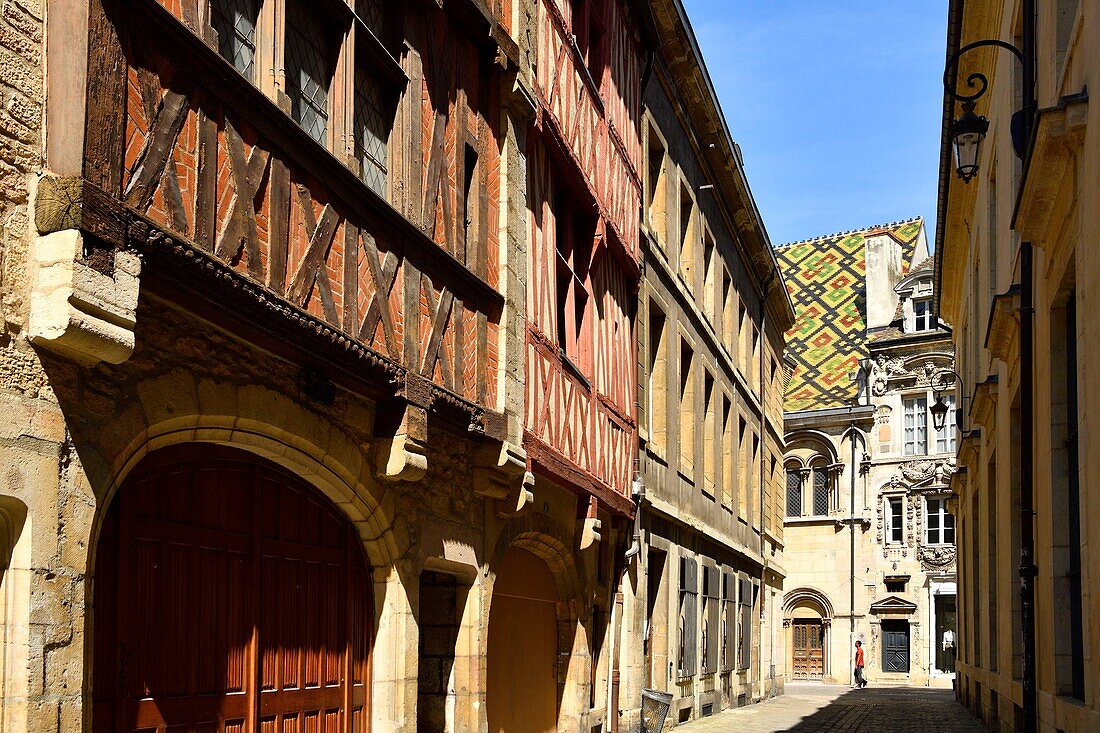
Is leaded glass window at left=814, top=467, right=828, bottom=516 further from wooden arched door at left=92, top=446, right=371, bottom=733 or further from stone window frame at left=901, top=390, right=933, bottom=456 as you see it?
wooden arched door at left=92, top=446, right=371, bottom=733

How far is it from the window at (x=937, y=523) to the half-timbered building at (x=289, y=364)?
2381 cm

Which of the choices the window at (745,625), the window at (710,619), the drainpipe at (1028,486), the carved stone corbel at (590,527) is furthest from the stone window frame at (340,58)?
the window at (745,625)

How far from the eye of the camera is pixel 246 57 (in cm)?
557

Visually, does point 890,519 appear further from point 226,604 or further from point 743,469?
point 226,604

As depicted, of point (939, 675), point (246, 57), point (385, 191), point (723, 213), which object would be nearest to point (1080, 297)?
point (385, 191)

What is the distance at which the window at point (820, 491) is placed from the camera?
3400 cm

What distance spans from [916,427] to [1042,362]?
26.1 meters

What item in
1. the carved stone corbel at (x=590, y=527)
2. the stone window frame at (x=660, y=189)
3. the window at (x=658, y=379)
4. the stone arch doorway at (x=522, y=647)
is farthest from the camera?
the stone window frame at (x=660, y=189)

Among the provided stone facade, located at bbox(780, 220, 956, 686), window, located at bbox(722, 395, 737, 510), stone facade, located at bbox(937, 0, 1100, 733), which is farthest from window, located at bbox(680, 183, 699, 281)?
stone facade, located at bbox(780, 220, 956, 686)

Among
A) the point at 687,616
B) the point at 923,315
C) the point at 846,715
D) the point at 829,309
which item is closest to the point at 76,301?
the point at 687,616

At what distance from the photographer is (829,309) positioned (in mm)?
38156

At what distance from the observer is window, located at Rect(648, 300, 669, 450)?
1430cm

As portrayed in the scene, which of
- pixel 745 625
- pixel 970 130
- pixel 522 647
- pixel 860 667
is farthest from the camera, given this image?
pixel 860 667

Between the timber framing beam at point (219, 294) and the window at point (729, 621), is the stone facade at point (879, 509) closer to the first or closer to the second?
the window at point (729, 621)
